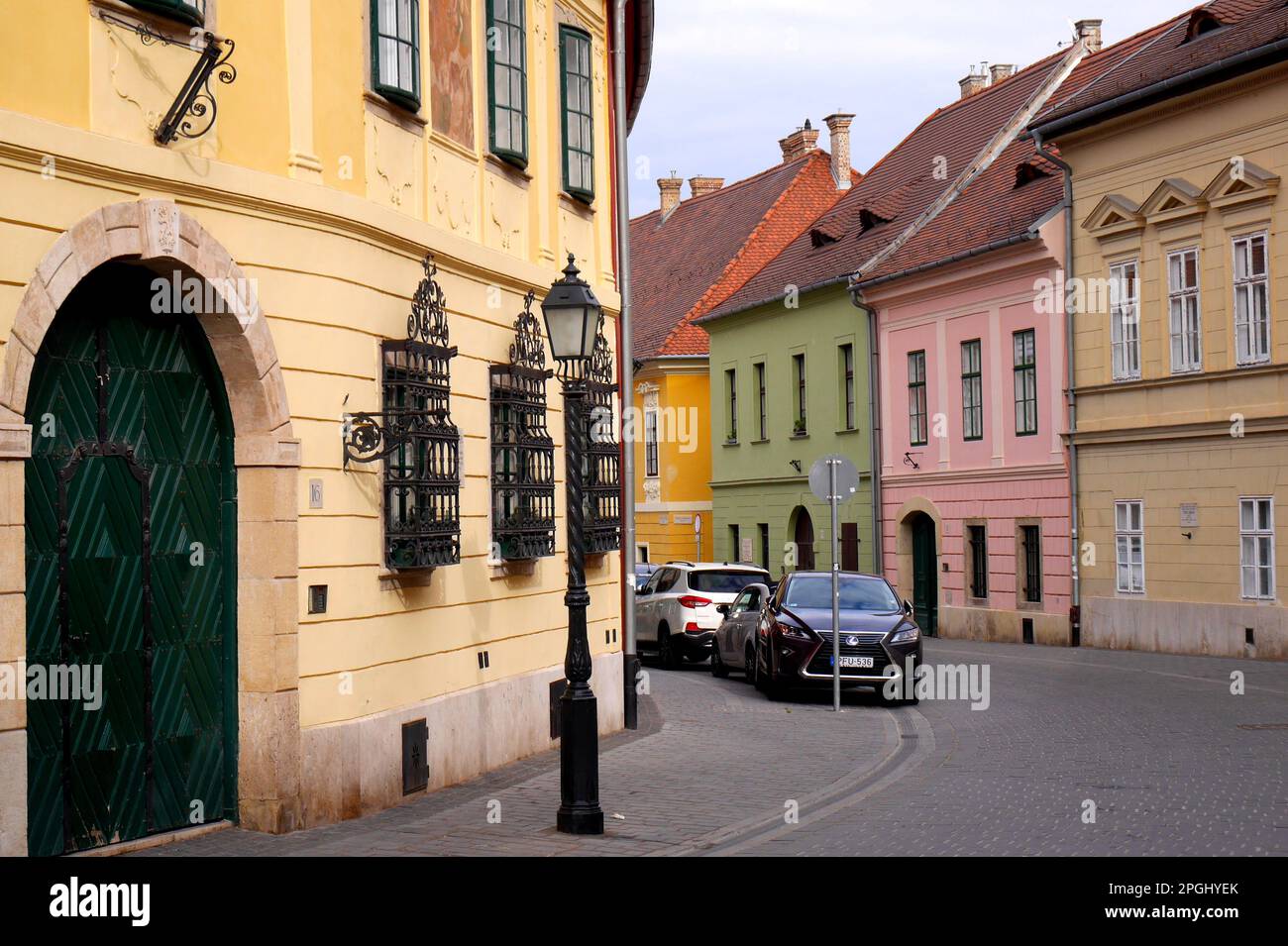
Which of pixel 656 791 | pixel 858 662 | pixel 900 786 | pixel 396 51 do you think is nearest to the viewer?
pixel 396 51

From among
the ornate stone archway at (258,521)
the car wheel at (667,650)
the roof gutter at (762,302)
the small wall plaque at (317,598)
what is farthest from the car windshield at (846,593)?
the roof gutter at (762,302)

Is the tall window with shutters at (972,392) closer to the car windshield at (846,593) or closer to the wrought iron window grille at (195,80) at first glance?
the car windshield at (846,593)

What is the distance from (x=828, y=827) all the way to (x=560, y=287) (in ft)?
13.4

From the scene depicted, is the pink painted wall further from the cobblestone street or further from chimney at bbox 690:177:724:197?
chimney at bbox 690:177:724:197

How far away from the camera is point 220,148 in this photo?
37.2 ft

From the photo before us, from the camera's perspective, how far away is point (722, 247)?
185 ft

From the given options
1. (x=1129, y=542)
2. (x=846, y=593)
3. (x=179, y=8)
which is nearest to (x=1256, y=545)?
(x=1129, y=542)

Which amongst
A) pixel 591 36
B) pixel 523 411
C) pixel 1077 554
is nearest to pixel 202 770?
pixel 523 411

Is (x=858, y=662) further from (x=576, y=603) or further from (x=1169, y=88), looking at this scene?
(x=1169, y=88)

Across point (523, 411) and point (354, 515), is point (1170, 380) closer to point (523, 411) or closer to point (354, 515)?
point (523, 411)

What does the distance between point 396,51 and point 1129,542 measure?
20.8m

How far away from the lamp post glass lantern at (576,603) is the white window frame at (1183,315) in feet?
61.3

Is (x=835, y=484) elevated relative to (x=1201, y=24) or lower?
lower

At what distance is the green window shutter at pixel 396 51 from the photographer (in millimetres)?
13195
